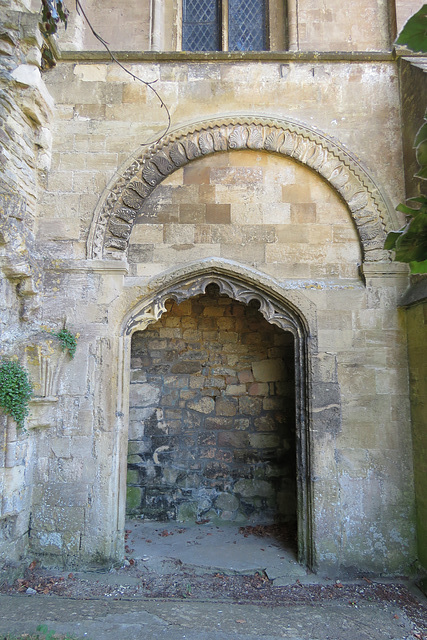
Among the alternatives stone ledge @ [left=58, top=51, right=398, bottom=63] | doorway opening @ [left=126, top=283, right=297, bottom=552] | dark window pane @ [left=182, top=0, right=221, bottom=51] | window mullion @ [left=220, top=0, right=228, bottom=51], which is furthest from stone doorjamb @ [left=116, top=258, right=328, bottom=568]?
dark window pane @ [left=182, top=0, right=221, bottom=51]

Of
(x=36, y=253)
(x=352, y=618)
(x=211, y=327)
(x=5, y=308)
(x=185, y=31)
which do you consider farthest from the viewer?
(x=211, y=327)

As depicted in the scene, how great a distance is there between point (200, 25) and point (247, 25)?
594mm

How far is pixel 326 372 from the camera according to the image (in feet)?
13.6

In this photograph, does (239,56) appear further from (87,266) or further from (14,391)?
(14,391)

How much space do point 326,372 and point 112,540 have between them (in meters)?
2.59

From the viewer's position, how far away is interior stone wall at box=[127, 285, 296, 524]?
5.57 meters

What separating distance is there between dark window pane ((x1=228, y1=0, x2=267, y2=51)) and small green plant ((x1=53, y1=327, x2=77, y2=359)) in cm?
395

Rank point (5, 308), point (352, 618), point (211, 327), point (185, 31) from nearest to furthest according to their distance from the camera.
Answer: point (352, 618) → point (5, 308) → point (185, 31) → point (211, 327)

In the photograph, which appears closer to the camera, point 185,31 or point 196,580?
point 196,580

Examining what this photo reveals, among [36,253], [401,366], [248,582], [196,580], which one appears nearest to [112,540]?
[196,580]

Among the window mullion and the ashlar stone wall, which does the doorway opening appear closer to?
the ashlar stone wall

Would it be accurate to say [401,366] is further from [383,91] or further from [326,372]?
[383,91]

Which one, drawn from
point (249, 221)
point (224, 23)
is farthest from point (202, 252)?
point (224, 23)

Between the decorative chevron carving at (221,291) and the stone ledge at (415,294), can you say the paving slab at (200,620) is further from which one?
the stone ledge at (415,294)
